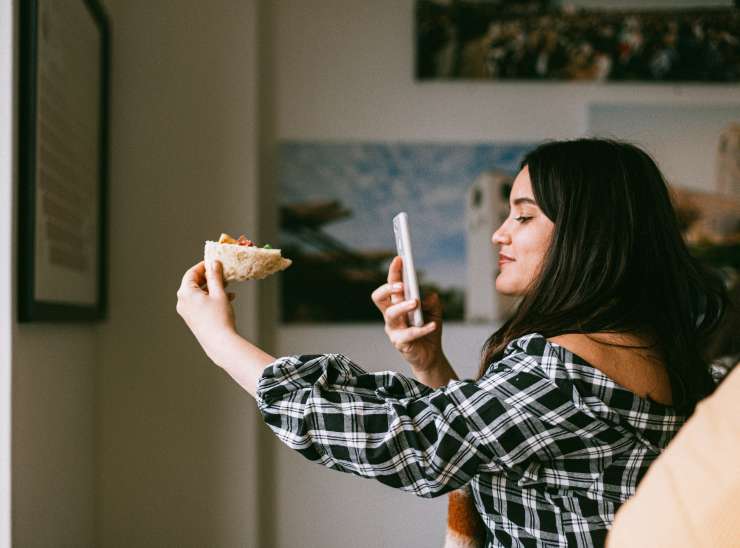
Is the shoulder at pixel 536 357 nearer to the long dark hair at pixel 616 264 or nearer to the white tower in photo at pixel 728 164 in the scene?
the long dark hair at pixel 616 264

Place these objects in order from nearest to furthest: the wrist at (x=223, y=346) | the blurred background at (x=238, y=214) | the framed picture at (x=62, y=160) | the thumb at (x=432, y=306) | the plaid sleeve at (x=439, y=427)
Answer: the plaid sleeve at (x=439, y=427)
the wrist at (x=223, y=346)
the thumb at (x=432, y=306)
the framed picture at (x=62, y=160)
the blurred background at (x=238, y=214)

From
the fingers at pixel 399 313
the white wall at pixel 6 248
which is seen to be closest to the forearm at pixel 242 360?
the fingers at pixel 399 313

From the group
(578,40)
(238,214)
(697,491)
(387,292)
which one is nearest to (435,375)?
(387,292)

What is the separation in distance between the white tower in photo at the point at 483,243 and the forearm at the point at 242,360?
1574 millimetres

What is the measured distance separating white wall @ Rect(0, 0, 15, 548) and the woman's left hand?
1.64 ft

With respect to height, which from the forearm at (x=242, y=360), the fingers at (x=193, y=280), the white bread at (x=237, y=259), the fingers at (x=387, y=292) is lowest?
the forearm at (x=242, y=360)

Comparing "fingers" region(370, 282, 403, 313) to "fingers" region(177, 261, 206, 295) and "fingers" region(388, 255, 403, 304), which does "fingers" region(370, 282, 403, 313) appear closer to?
"fingers" region(388, 255, 403, 304)

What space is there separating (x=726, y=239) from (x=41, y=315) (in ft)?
7.17

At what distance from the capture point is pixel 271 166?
2.55 meters

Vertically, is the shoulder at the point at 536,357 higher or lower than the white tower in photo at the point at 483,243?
lower

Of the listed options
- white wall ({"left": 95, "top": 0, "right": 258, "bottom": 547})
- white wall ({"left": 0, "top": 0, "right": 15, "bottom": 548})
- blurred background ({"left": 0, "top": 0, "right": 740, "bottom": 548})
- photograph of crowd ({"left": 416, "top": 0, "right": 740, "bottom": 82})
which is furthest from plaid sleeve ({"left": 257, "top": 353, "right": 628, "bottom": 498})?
photograph of crowd ({"left": 416, "top": 0, "right": 740, "bottom": 82})

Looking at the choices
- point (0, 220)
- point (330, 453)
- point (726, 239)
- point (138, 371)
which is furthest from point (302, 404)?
point (726, 239)

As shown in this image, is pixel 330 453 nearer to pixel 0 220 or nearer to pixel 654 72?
pixel 0 220

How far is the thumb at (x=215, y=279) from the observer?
116 cm
